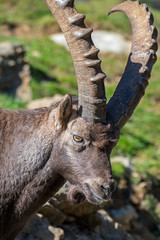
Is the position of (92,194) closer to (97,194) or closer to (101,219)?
(97,194)

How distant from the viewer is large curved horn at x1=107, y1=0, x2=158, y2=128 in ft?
14.5

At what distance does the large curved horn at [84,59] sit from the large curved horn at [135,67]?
31 cm

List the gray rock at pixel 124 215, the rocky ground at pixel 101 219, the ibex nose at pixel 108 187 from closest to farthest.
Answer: the ibex nose at pixel 108 187
the rocky ground at pixel 101 219
the gray rock at pixel 124 215

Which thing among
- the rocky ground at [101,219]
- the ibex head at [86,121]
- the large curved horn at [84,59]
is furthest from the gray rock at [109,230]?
the large curved horn at [84,59]

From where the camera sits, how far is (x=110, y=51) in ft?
65.0

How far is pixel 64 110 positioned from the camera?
413 centimetres

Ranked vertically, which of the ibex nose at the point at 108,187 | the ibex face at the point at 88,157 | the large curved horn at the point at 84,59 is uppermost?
the large curved horn at the point at 84,59

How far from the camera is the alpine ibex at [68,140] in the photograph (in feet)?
13.0

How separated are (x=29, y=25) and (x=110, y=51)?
4.59 m

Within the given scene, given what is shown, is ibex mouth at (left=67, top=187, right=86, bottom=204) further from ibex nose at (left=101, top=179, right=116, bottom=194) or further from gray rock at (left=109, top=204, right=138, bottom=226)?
gray rock at (left=109, top=204, right=138, bottom=226)

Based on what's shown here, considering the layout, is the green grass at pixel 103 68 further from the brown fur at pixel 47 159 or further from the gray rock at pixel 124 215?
the brown fur at pixel 47 159

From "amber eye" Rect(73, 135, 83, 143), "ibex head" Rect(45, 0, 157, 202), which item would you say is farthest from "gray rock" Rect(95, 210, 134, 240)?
"amber eye" Rect(73, 135, 83, 143)

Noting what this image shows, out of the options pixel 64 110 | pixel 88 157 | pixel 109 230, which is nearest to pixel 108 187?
pixel 88 157

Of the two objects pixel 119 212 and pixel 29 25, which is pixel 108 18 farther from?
pixel 119 212
